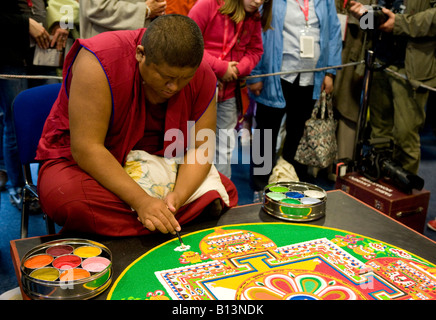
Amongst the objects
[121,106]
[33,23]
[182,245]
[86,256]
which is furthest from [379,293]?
[33,23]

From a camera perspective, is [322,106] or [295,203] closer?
[295,203]

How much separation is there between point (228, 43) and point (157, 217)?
145cm

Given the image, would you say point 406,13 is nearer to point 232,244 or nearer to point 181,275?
point 232,244

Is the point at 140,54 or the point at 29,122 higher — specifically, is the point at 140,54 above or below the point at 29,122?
above

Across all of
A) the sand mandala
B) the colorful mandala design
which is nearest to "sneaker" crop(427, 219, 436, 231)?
the sand mandala

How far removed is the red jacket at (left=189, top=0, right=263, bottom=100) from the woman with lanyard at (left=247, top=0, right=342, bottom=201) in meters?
0.21

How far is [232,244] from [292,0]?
76.4 inches

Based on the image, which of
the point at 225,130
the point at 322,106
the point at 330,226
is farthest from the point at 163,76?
the point at 322,106

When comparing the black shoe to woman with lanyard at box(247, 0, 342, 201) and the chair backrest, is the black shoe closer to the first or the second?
the chair backrest

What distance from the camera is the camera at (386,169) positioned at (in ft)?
8.28

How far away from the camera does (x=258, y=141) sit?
10.8 feet

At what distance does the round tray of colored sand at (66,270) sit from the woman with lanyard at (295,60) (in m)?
1.90

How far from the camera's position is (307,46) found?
290cm

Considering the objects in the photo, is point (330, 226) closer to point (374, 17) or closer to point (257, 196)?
point (257, 196)
